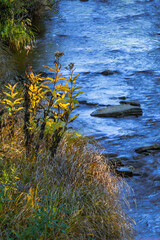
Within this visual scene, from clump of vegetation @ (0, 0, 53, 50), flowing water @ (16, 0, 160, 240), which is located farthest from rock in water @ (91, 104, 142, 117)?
clump of vegetation @ (0, 0, 53, 50)

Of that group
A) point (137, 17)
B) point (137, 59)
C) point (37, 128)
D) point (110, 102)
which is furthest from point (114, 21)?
point (37, 128)

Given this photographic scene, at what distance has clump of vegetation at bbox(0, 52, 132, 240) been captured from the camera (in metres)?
3.66

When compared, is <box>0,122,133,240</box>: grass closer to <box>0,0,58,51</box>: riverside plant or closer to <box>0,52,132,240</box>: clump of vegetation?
<box>0,52,132,240</box>: clump of vegetation

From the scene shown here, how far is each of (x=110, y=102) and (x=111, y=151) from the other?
98.4 inches

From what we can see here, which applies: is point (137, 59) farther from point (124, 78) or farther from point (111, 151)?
point (111, 151)

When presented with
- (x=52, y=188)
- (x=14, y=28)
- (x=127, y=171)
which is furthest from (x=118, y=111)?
(x=14, y=28)

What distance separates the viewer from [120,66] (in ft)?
37.6

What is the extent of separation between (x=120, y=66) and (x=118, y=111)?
347cm

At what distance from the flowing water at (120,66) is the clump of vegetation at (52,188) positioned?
48 cm

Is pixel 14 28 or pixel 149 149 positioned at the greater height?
pixel 14 28

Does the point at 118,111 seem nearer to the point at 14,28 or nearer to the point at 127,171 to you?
the point at 127,171

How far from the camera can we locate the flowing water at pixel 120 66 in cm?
580

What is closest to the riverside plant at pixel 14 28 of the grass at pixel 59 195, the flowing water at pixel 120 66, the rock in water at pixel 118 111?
the flowing water at pixel 120 66

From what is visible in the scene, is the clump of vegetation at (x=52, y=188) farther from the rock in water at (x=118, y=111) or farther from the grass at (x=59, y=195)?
the rock in water at (x=118, y=111)
